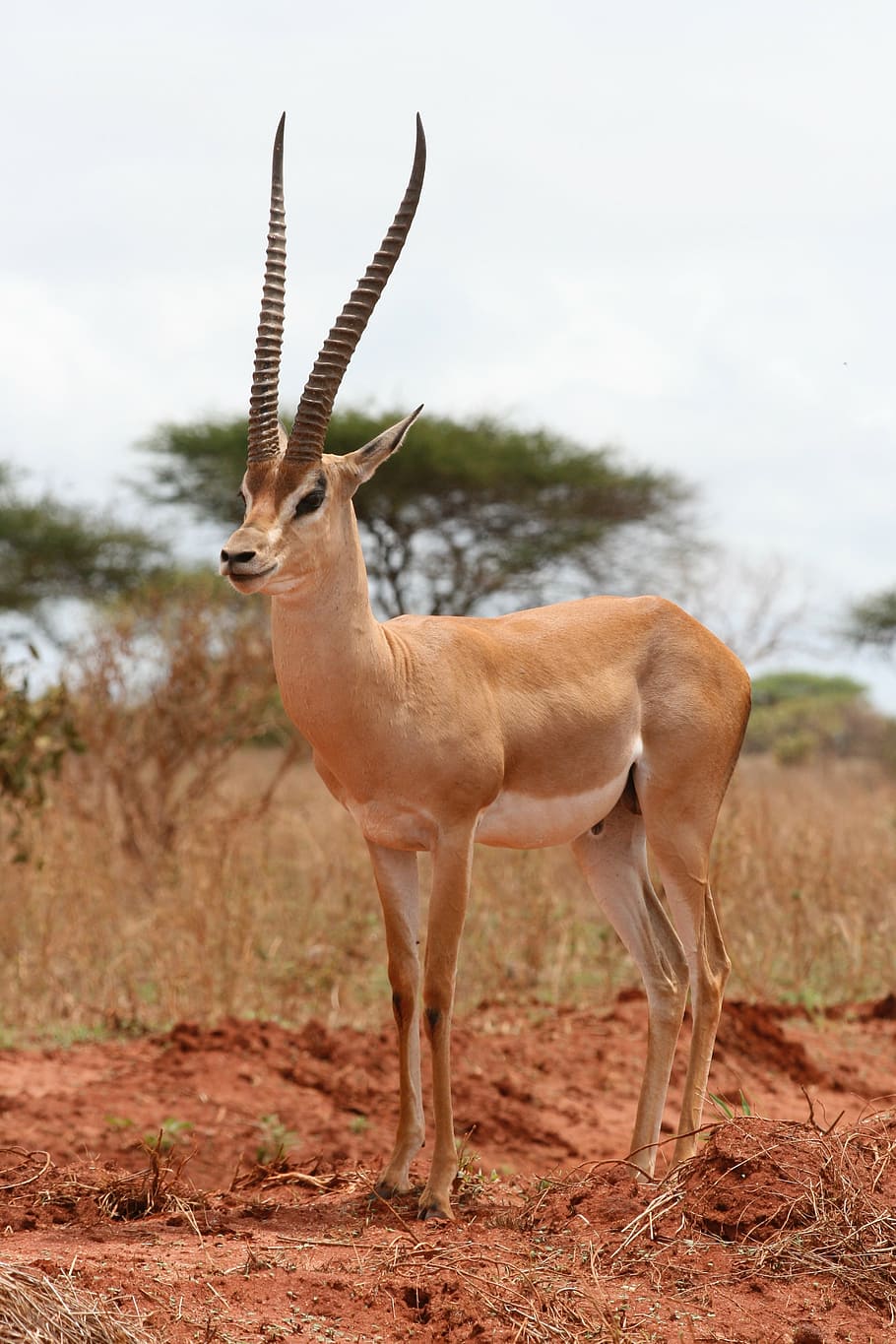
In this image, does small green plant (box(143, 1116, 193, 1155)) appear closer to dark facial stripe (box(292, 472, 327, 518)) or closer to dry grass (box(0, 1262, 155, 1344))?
dry grass (box(0, 1262, 155, 1344))

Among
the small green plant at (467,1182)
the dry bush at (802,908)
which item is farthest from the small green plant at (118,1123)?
the dry bush at (802,908)

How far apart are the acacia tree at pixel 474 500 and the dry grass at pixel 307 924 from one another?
954 centimetres

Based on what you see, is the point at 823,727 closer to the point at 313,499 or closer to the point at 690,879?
the point at 690,879

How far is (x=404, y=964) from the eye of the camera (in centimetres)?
525

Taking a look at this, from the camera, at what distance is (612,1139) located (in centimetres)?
730

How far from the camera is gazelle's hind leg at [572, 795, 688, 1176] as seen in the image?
18.6 ft

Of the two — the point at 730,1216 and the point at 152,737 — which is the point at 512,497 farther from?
the point at 730,1216

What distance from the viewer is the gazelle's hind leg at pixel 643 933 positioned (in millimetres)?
5656

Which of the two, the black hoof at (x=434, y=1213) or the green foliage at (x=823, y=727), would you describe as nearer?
the black hoof at (x=434, y=1213)

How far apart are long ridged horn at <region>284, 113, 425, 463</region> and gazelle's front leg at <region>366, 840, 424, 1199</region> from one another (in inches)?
56.4

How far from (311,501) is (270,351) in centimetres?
62

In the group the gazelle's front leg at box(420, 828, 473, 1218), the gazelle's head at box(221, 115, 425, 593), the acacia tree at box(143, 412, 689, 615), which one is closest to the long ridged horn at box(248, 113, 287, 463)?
the gazelle's head at box(221, 115, 425, 593)

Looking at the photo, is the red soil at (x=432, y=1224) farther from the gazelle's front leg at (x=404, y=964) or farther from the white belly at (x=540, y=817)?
the white belly at (x=540, y=817)

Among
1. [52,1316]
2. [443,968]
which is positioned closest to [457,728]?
[443,968]
